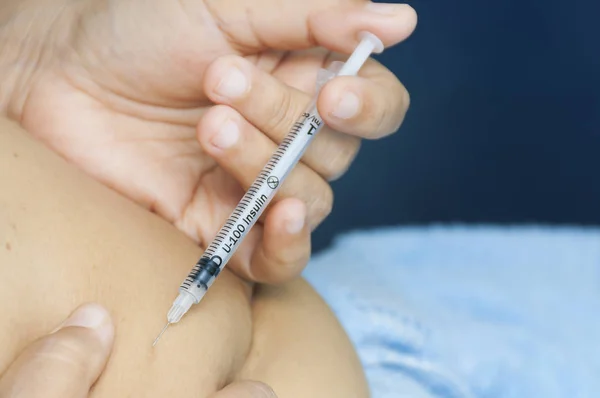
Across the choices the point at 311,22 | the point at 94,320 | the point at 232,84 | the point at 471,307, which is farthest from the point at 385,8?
the point at 471,307

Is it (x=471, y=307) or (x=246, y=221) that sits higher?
(x=246, y=221)

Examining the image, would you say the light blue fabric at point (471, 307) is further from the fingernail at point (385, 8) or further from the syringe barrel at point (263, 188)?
the fingernail at point (385, 8)

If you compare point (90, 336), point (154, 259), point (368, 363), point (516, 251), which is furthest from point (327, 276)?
point (90, 336)

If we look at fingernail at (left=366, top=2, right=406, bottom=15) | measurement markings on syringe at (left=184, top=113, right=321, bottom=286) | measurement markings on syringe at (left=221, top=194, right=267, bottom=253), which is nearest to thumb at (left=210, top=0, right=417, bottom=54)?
fingernail at (left=366, top=2, right=406, bottom=15)

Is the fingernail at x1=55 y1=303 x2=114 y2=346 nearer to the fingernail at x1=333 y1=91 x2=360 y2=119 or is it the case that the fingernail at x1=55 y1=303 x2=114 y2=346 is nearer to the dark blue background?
the fingernail at x1=333 y1=91 x2=360 y2=119

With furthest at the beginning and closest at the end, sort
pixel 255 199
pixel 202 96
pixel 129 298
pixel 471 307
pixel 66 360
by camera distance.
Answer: pixel 471 307
pixel 202 96
pixel 255 199
pixel 129 298
pixel 66 360

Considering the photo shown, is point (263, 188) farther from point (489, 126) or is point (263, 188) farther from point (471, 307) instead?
point (489, 126)

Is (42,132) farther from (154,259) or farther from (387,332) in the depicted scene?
(387,332)
